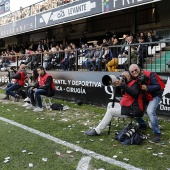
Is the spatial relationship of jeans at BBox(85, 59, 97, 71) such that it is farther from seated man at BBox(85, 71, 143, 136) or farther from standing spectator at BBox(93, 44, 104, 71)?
seated man at BBox(85, 71, 143, 136)

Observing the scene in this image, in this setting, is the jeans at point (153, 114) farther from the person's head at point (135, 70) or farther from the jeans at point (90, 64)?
the jeans at point (90, 64)

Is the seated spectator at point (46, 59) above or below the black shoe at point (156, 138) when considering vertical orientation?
above

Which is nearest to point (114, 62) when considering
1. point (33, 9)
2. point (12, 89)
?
point (12, 89)

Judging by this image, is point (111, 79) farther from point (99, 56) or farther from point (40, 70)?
point (99, 56)

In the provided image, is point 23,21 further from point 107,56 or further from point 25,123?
point 25,123

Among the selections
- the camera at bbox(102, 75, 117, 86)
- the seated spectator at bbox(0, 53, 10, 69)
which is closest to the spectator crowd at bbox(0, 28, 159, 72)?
the seated spectator at bbox(0, 53, 10, 69)

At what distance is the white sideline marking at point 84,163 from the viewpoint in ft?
12.8

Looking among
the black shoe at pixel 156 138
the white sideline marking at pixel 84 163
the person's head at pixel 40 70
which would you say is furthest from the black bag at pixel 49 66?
the white sideline marking at pixel 84 163

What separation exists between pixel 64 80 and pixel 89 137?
207 inches

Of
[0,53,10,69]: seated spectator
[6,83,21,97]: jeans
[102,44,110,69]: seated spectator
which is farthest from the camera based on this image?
[0,53,10,69]: seated spectator

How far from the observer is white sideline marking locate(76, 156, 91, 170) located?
3.89m

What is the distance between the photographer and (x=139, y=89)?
195 inches

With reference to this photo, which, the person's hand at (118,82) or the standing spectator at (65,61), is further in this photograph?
the standing spectator at (65,61)

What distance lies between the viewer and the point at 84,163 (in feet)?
13.3
